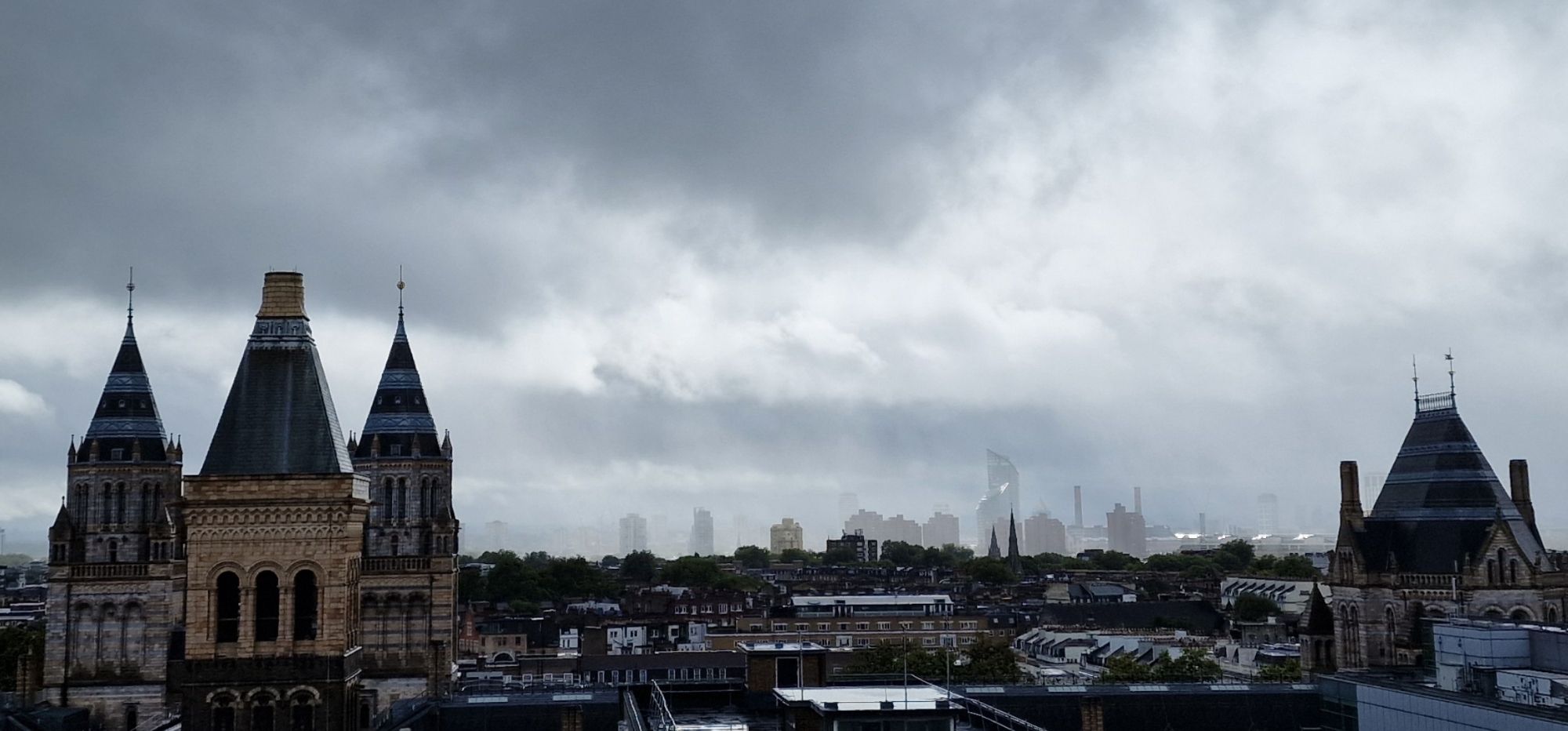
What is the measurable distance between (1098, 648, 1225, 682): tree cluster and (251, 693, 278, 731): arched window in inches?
2744

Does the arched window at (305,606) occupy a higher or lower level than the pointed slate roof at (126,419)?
lower

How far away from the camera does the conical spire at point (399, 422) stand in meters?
94.6

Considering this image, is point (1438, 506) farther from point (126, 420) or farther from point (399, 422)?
point (126, 420)

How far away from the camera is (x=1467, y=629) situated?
168 feet

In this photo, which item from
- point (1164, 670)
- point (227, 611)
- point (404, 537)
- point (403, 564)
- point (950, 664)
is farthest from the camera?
point (950, 664)

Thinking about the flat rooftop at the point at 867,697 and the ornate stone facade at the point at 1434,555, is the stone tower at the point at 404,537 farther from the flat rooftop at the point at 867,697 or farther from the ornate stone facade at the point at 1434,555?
the ornate stone facade at the point at 1434,555

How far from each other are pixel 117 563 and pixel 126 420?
29.1ft

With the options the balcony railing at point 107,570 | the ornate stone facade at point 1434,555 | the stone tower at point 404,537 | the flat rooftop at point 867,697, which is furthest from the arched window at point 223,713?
the balcony railing at point 107,570

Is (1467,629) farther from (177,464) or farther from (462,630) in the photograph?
(462,630)

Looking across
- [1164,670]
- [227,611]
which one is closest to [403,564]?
[1164,670]

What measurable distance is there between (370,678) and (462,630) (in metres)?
68.1

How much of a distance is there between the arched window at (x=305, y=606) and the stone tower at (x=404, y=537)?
1788 inches

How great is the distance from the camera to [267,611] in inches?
1548

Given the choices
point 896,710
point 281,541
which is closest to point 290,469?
point 281,541
